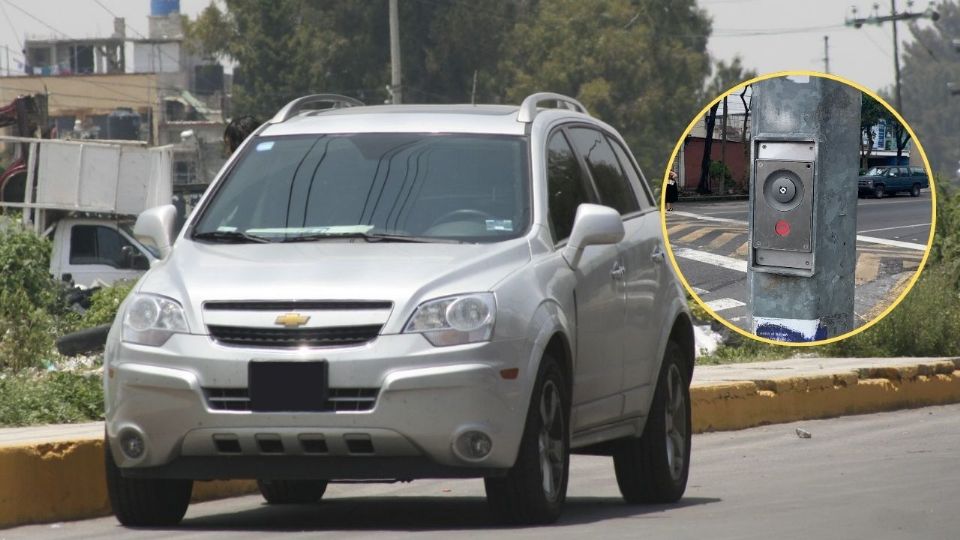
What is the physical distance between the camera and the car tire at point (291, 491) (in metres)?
9.27

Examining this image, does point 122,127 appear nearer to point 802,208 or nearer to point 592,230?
point 592,230

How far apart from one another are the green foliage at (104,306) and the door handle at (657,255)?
11.9 m

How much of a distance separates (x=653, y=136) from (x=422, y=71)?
10041mm

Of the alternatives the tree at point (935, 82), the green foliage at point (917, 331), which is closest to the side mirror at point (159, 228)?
the green foliage at point (917, 331)

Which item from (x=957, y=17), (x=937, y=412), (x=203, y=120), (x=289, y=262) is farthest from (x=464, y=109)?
(x=957, y=17)

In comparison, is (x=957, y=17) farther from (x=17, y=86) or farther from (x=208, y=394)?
(x=208, y=394)

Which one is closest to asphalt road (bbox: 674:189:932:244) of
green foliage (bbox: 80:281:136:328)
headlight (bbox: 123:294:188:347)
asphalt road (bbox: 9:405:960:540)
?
asphalt road (bbox: 9:405:960:540)

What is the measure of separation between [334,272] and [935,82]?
560 ft

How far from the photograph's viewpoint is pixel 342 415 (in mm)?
7070

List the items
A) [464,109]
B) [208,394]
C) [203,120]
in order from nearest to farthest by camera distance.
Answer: [208,394]
[464,109]
[203,120]

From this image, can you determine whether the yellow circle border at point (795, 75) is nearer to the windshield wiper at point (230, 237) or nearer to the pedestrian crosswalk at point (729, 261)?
the pedestrian crosswalk at point (729, 261)

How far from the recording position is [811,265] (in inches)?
294

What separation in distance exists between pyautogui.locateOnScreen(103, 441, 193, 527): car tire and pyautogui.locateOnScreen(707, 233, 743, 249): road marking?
234 centimetres

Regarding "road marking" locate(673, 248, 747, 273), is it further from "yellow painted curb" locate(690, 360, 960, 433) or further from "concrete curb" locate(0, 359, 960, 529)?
"yellow painted curb" locate(690, 360, 960, 433)
